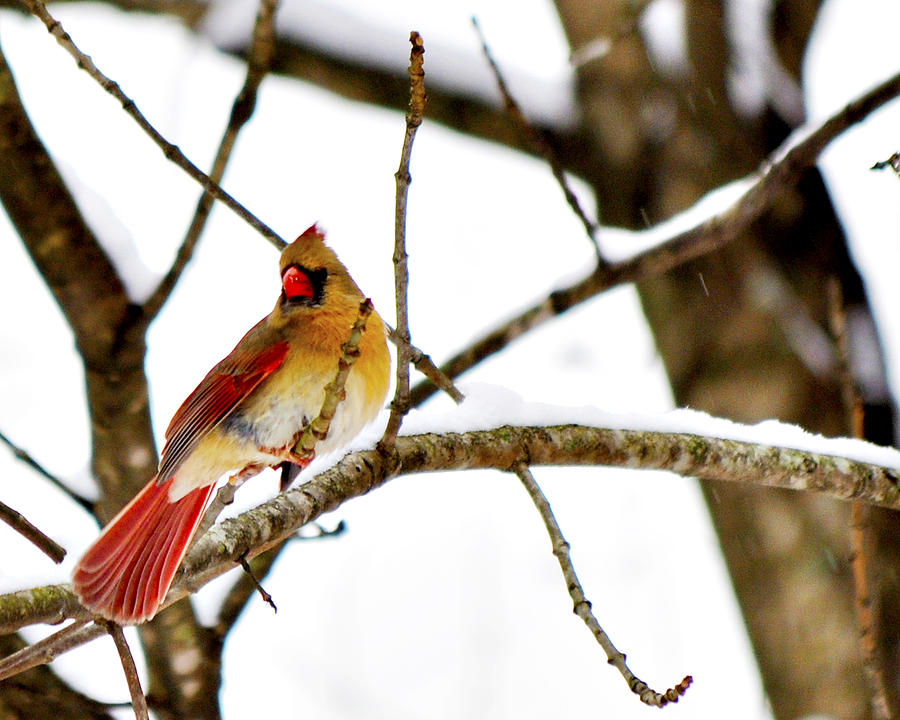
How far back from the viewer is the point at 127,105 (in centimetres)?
175

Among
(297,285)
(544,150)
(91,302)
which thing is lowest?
(91,302)

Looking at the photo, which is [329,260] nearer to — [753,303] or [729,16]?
[753,303]

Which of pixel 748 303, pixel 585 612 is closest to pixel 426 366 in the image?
pixel 585 612

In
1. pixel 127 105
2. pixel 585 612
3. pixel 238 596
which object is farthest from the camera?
pixel 238 596

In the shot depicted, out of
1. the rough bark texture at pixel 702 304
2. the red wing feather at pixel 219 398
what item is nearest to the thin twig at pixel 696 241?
the rough bark texture at pixel 702 304

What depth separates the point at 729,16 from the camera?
143 inches

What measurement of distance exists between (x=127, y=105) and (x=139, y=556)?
2.74 ft

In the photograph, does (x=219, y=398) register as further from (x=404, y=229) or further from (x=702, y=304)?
(x=702, y=304)

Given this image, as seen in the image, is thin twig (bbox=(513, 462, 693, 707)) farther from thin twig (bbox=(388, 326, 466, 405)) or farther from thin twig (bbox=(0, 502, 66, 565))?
thin twig (bbox=(0, 502, 66, 565))

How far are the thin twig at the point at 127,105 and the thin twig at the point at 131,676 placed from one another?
2.53ft

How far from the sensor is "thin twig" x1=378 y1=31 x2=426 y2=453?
1.39m

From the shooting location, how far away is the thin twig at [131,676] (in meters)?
1.42

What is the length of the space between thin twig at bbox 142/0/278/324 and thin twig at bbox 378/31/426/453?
3.29 feet

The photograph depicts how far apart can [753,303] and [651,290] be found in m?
0.41
